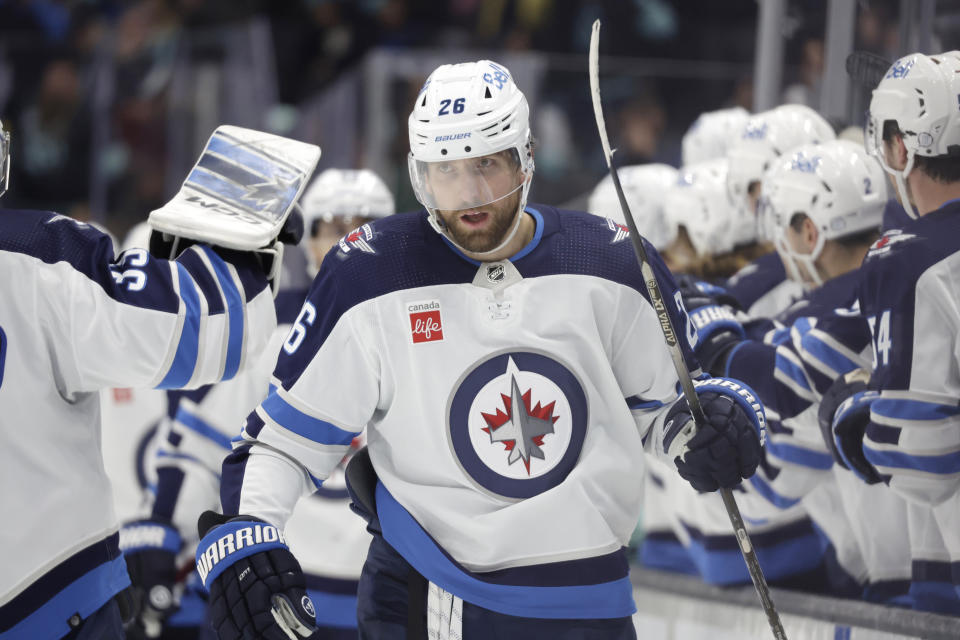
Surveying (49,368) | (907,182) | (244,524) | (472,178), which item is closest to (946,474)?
(907,182)

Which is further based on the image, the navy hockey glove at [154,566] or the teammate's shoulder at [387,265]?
the navy hockey glove at [154,566]

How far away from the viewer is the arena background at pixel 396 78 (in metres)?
3.89

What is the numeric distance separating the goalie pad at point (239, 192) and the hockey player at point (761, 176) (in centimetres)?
184

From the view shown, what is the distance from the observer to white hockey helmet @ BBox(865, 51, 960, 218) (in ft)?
9.18

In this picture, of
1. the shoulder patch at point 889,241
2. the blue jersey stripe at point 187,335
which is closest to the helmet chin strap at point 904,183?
the shoulder patch at point 889,241

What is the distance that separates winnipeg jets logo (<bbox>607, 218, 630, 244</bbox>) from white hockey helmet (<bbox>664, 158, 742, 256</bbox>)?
1889 millimetres

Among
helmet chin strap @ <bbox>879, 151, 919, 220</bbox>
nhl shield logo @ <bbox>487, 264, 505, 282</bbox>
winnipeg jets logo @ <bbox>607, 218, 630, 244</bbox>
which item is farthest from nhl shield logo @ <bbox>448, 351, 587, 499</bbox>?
helmet chin strap @ <bbox>879, 151, 919, 220</bbox>

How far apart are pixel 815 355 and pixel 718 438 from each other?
3.68ft

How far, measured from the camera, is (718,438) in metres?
2.23

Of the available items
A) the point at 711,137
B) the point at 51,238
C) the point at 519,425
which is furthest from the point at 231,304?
the point at 711,137

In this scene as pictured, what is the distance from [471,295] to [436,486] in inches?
13.1

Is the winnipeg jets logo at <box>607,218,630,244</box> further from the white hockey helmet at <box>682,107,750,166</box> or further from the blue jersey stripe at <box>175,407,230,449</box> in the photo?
the white hockey helmet at <box>682,107,750,166</box>

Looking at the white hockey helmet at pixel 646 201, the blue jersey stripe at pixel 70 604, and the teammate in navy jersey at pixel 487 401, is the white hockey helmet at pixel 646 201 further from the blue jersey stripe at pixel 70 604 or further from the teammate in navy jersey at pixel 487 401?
the blue jersey stripe at pixel 70 604

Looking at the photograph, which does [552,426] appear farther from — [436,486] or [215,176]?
[215,176]
